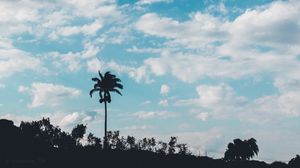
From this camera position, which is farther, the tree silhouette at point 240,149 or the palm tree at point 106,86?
the tree silhouette at point 240,149

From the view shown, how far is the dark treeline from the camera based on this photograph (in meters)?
68.0

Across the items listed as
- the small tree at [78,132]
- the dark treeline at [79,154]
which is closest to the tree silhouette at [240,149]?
the dark treeline at [79,154]

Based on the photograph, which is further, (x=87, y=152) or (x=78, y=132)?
(x=78, y=132)

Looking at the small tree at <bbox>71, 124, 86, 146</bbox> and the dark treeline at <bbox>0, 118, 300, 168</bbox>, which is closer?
the dark treeline at <bbox>0, 118, 300, 168</bbox>

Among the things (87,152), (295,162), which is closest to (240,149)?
(295,162)

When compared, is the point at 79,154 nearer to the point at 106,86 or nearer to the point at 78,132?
A: the point at 106,86

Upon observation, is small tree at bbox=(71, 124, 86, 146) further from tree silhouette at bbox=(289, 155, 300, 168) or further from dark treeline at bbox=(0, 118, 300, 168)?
tree silhouette at bbox=(289, 155, 300, 168)

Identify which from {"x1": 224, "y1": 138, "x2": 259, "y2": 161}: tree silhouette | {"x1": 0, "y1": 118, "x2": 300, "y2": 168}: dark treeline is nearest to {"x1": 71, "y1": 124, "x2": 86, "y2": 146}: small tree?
{"x1": 0, "y1": 118, "x2": 300, "y2": 168}: dark treeline

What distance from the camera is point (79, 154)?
263 ft

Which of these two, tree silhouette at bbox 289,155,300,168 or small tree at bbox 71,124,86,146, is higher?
small tree at bbox 71,124,86,146

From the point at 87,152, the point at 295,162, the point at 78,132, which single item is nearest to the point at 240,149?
the point at 295,162

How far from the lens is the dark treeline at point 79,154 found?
68.0m

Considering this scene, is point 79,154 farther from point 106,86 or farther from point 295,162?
point 295,162

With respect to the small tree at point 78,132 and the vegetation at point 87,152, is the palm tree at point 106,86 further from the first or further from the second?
the small tree at point 78,132
